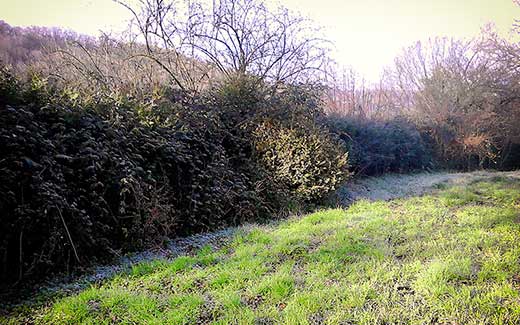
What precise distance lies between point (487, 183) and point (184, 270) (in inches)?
323

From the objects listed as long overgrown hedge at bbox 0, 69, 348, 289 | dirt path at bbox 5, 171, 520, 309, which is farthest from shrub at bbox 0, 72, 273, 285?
dirt path at bbox 5, 171, 520, 309

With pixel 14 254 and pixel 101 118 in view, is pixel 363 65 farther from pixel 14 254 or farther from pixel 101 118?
pixel 14 254

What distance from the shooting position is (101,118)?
4473 mm

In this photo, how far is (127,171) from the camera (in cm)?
425

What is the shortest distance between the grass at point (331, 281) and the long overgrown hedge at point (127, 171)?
32.5 inches

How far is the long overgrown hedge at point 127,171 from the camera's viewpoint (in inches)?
134

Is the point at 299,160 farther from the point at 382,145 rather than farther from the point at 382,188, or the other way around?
the point at 382,145

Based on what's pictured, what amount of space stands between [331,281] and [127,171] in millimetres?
2840

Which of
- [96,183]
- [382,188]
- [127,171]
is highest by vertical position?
[127,171]

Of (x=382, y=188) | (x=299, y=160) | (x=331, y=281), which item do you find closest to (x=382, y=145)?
(x=382, y=188)

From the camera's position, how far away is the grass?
243 centimetres

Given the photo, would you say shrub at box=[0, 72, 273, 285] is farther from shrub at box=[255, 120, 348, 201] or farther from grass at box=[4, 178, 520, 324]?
shrub at box=[255, 120, 348, 201]

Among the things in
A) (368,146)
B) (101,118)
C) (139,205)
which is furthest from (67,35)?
(368,146)

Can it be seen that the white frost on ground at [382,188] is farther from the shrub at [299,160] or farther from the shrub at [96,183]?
the shrub at [96,183]
